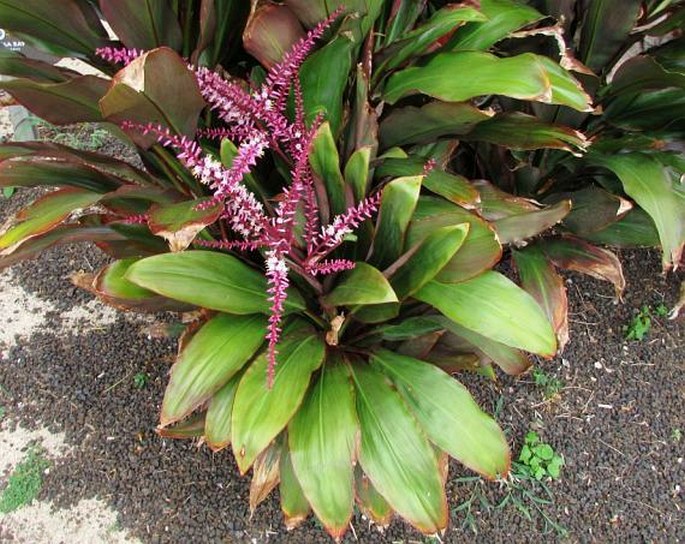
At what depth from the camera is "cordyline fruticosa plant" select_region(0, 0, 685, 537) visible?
1561mm

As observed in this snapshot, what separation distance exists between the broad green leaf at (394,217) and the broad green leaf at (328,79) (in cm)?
35

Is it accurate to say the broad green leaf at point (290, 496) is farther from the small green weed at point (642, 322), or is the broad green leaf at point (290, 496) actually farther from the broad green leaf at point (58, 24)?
the small green weed at point (642, 322)

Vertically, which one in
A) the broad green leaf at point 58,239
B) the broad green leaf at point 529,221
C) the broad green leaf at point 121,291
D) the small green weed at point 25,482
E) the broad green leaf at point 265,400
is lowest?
the small green weed at point 25,482

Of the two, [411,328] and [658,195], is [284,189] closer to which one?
[411,328]

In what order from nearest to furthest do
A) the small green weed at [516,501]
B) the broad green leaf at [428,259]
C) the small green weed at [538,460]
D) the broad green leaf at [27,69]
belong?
1. the broad green leaf at [428,259]
2. the broad green leaf at [27,69]
3. the small green weed at [516,501]
4. the small green weed at [538,460]

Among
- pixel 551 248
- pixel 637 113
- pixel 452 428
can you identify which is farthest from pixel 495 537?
pixel 637 113

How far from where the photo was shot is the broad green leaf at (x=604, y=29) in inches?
81.7

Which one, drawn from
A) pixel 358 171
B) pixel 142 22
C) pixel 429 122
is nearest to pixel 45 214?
pixel 142 22

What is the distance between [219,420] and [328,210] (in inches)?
24.7

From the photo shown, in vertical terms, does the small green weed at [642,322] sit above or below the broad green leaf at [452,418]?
below

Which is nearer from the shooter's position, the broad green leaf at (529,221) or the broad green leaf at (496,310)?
the broad green leaf at (496,310)

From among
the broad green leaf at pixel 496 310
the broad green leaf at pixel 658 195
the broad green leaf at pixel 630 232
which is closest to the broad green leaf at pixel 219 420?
the broad green leaf at pixel 496 310

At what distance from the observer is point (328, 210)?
5.91 ft

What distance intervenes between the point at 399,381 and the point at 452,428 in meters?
0.20
